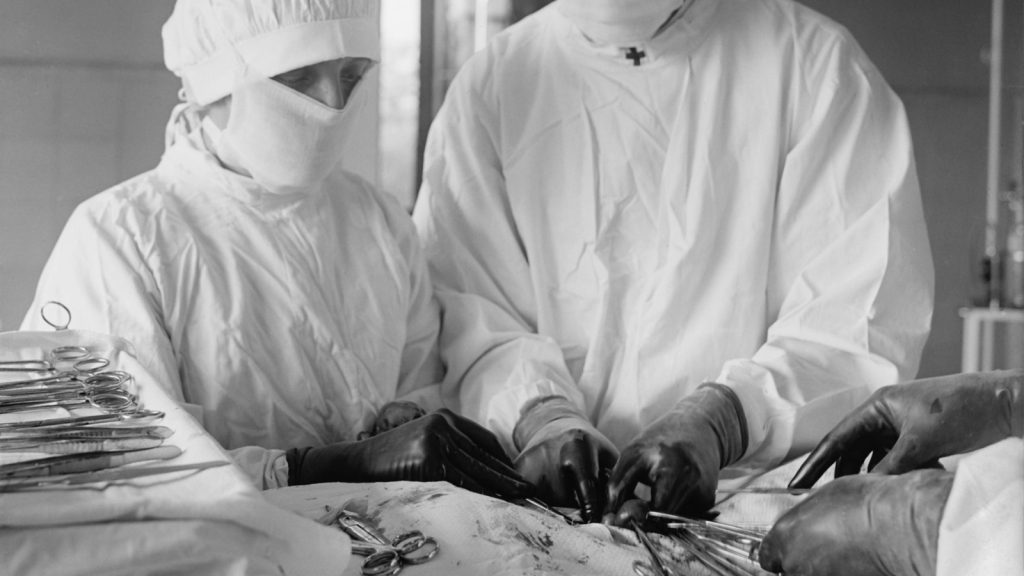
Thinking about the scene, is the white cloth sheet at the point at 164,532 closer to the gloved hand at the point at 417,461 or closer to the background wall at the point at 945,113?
the gloved hand at the point at 417,461

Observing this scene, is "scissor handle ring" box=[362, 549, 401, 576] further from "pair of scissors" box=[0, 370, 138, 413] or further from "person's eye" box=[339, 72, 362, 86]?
"person's eye" box=[339, 72, 362, 86]

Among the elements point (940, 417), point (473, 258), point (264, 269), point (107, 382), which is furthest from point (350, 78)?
point (940, 417)

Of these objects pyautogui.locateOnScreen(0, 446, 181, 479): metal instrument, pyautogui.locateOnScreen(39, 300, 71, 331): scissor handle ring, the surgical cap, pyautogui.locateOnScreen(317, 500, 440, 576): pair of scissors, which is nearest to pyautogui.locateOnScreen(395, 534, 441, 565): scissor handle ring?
pyautogui.locateOnScreen(317, 500, 440, 576): pair of scissors

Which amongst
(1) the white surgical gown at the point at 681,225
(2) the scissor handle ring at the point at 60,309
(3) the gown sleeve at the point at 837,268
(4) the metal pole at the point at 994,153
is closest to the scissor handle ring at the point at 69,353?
(2) the scissor handle ring at the point at 60,309

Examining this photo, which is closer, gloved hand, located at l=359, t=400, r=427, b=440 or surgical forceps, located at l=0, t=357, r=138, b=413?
surgical forceps, located at l=0, t=357, r=138, b=413

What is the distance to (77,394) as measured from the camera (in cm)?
119

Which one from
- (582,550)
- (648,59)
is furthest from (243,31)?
(582,550)

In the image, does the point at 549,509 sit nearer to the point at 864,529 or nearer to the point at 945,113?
the point at 864,529

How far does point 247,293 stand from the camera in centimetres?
162

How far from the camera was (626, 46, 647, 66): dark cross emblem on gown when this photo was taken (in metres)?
1.97

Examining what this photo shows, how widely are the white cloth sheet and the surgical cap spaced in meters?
0.79

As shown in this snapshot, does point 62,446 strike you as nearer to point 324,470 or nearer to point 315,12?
point 324,470

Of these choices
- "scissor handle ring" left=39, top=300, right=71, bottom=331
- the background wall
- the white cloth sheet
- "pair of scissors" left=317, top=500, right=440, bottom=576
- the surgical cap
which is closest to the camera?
the white cloth sheet

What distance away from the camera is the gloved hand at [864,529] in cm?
101
